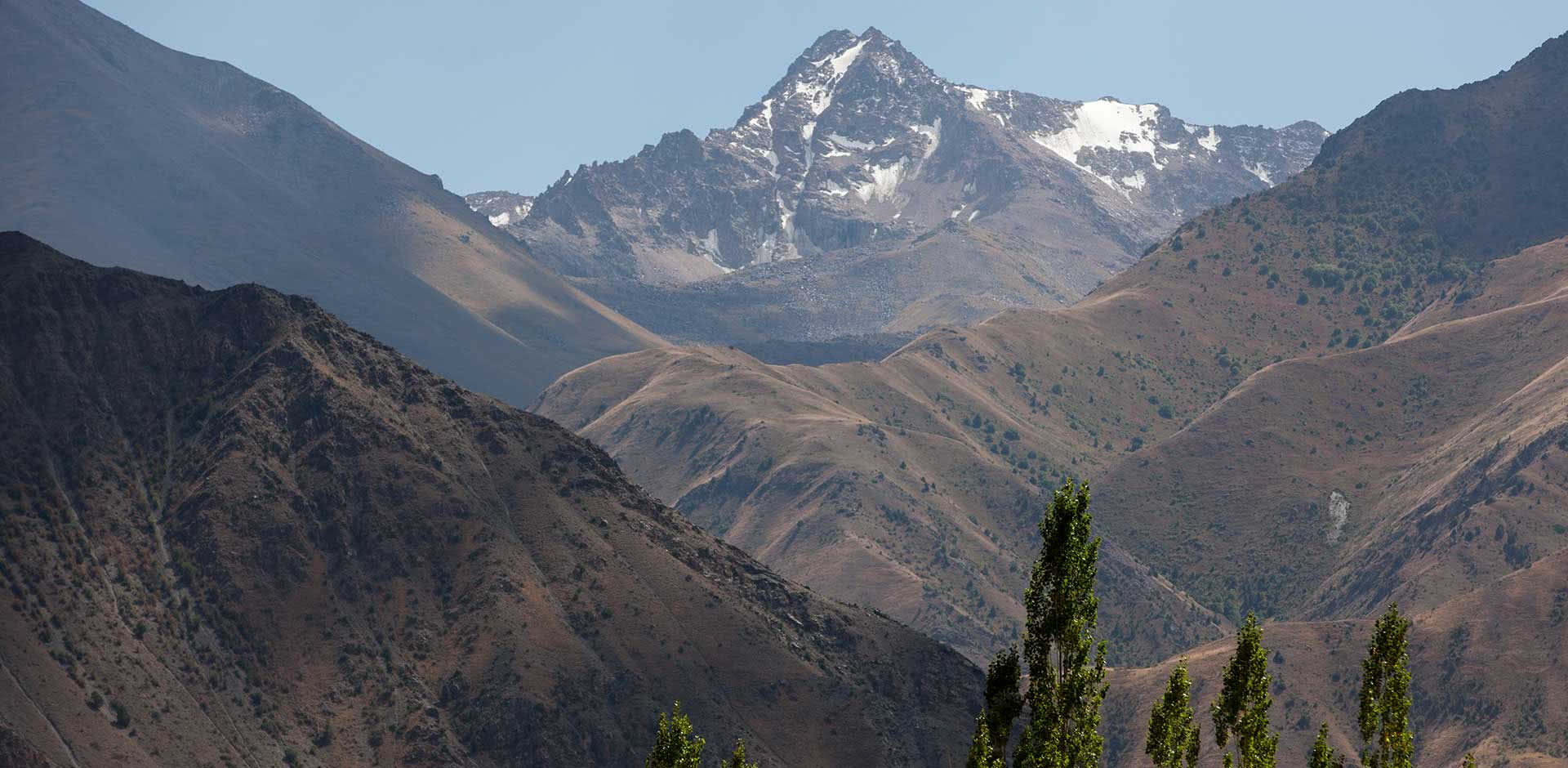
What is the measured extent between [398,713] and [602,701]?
22976 mm

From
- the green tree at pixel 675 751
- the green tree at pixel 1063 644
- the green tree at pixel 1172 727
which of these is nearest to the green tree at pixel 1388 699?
the green tree at pixel 1172 727

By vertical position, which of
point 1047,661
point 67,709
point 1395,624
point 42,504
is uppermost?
point 1395,624

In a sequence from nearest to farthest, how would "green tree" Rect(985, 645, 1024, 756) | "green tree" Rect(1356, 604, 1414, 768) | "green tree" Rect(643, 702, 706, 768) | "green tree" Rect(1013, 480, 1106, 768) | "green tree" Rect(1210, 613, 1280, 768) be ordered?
Result: 1. "green tree" Rect(1210, 613, 1280, 768)
2. "green tree" Rect(643, 702, 706, 768)
3. "green tree" Rect(1356, 604, 1414, 768)
4. "green tree" Rect(1013, 480, 1106, 768)
5. "green tree" Rect(985, 645, 1024, 756)

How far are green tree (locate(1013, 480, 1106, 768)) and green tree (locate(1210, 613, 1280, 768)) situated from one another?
5.09 m

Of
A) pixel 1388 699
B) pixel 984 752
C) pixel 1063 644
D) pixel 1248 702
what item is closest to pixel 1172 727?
pixel 1248 702

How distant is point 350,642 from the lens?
194 metres

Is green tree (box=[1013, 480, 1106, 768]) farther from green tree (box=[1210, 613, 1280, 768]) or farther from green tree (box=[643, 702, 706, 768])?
green tree (box=[643, 702, 706, 768])

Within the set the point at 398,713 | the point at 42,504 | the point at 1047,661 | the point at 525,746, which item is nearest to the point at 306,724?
the point at 398,713

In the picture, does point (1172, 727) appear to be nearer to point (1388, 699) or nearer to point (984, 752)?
point (984, 752)

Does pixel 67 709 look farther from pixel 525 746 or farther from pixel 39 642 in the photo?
pixel 525 746

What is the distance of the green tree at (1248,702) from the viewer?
7106cm

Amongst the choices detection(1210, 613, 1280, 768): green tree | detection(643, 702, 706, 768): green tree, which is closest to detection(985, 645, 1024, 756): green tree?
detection(1210, 613, 1280, 768): green tree

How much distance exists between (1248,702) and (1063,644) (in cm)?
777

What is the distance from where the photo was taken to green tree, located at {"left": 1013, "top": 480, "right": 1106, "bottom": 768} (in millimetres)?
73625
